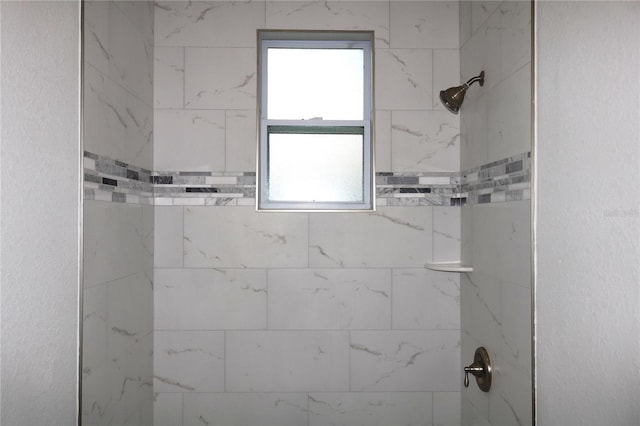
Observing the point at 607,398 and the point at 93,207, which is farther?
the point at 93,207

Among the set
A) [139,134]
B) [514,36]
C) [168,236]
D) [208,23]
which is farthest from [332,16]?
[168,236]

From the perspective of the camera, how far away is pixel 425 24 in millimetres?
2014

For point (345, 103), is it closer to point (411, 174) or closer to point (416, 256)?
point (411, 174)

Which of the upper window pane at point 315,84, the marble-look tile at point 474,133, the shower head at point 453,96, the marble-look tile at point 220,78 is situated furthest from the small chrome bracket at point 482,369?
the marble-look tile at point 220,78

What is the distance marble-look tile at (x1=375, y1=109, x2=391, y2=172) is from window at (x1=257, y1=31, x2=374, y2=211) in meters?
0.06

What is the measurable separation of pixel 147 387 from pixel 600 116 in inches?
72.3

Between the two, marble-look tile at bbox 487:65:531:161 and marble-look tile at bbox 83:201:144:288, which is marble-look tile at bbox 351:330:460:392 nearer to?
marble-look tile at bbox 487:65:531:161

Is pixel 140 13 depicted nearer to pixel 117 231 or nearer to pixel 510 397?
pixel 117 231

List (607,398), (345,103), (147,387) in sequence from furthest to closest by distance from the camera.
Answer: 1. (345,103)
2. (147,387)
3. (607,398)

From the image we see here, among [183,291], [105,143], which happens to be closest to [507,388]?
[183,291]

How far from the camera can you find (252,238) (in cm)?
200

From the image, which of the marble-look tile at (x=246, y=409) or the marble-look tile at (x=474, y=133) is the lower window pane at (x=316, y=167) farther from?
the marble-look tile at (x=246, y=409)

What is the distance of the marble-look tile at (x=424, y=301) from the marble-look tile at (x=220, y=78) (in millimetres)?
1012

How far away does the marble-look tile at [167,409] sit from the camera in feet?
6.44
